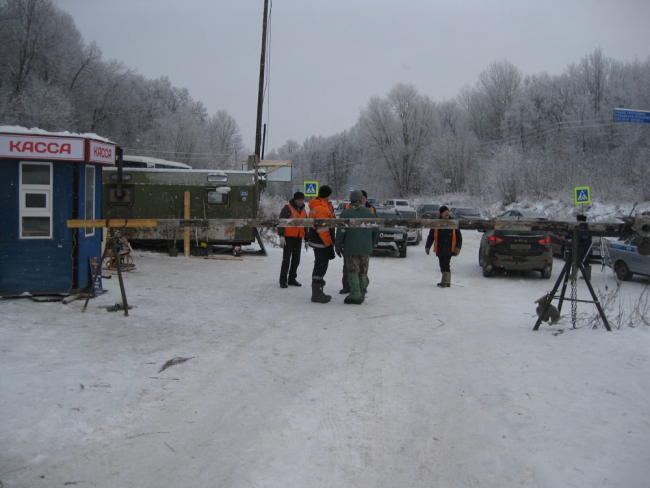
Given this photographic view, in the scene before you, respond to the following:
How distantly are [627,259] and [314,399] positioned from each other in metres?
13.2

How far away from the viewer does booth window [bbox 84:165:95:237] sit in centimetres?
944

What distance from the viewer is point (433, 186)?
70188 millimetres

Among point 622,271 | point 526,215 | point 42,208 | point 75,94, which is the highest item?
point 75,94

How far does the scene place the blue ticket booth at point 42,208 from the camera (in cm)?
846

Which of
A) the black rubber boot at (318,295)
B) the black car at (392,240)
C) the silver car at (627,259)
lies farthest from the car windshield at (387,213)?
the black rubber boot at (318,295)

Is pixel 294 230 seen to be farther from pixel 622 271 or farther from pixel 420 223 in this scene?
pixel 622 271

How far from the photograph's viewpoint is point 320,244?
10336mm

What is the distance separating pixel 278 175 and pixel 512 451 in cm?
3041

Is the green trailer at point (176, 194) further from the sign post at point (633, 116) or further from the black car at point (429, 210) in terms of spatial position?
the black car at point (429, 210)

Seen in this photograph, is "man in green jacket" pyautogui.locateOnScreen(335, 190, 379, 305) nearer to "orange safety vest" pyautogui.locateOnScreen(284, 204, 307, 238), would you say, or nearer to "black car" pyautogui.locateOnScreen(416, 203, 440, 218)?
"orange safety vest" pyautogui.locateOnScreen(284, 204, 307, 238)

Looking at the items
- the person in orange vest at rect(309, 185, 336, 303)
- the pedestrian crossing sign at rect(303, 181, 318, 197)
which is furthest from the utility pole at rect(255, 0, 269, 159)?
the person in orange vest at rect(309, 185, 336, 303)

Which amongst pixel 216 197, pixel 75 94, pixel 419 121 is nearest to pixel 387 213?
pixel 216 197

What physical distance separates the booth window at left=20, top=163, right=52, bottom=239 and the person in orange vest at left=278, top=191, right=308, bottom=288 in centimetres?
436

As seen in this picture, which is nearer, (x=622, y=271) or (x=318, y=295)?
(x=318, y=295)
